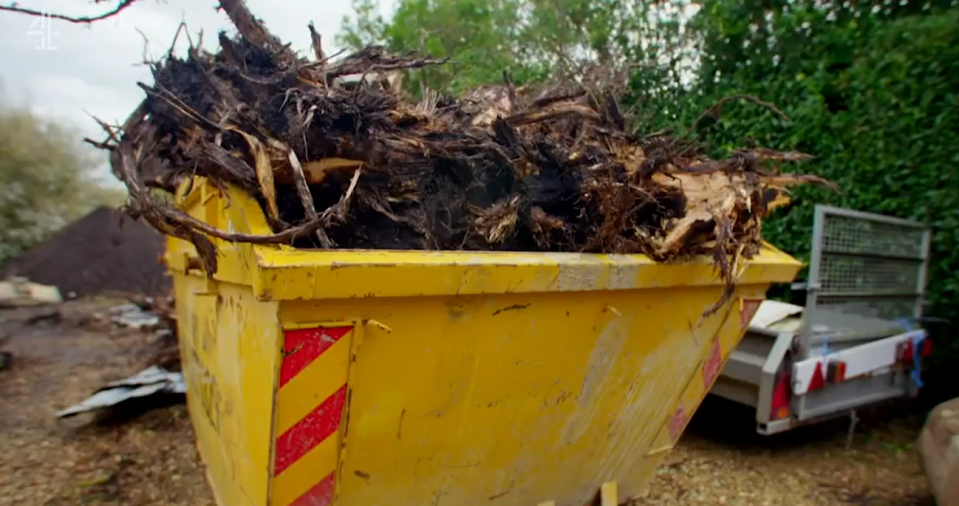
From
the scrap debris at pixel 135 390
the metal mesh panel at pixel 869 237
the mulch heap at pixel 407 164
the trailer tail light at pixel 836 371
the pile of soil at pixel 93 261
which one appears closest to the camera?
the mulch heap at pixel 407 164

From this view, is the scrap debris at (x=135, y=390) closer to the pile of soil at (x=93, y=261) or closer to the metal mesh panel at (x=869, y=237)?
the metal mesh panel at (x=869, y=237)

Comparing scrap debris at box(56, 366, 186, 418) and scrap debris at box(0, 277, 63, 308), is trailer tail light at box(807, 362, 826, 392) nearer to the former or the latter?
scrap debris at box(56, 366, 186, 418)

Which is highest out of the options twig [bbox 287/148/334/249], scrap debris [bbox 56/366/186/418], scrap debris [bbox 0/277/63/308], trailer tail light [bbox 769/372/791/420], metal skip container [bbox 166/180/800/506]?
twig [bbox 287/148/334/249]

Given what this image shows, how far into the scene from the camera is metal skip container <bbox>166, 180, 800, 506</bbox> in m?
1.42

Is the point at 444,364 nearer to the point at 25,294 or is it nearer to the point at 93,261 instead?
the point at 25,294

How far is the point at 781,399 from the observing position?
3402 millimetres

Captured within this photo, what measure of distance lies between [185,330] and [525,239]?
236 centimetres

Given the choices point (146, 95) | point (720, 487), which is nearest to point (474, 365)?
point (146, 95)

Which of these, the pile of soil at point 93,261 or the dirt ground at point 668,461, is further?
the pile of soil at point 93,261

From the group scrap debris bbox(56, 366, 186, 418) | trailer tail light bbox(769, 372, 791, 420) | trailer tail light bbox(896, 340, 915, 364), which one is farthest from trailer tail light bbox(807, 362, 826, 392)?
scrap debris bbox(56, 366, 186, 418)

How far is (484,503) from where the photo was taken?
205 cm

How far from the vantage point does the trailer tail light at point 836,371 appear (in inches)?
138

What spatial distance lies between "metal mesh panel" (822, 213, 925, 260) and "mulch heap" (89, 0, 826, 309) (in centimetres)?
173

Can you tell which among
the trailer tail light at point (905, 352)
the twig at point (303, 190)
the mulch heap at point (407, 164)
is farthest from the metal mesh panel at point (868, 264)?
the twig at point (303, 190)
